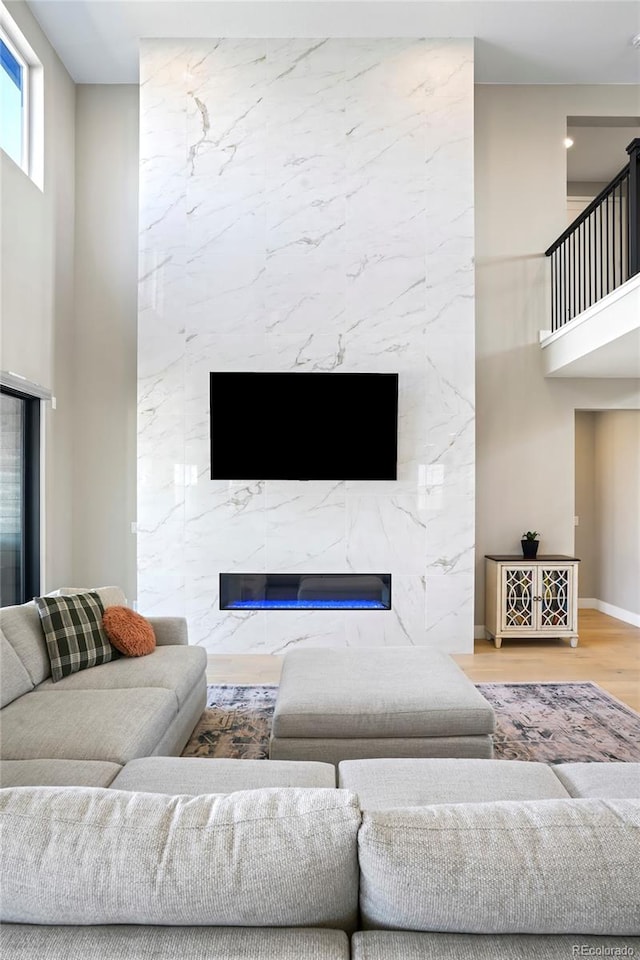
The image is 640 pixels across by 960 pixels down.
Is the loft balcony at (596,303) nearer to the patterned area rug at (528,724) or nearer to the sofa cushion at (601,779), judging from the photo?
the patterned area rug at (528,724)

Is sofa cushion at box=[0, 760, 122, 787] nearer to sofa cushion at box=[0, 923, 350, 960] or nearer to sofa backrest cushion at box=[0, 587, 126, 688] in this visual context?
sofa backrest cushion at box=[0, 587, 126, 688]

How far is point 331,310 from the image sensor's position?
5.07 meters

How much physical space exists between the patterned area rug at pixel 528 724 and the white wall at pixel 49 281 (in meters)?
2.16

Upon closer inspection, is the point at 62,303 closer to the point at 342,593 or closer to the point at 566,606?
the point at 342,593

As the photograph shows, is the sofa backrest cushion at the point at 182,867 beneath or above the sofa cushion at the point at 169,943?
above

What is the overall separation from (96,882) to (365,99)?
18.1ft

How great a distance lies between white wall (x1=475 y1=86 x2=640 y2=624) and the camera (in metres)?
5.59

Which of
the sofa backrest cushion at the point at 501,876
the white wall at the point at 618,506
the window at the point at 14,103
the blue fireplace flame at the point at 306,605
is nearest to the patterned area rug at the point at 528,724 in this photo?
the blue fireplace flame at the point at 306,605

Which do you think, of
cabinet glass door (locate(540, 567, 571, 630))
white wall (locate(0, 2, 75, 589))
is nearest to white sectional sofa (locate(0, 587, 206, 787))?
white wall (locate(0, 2, 75, 589))

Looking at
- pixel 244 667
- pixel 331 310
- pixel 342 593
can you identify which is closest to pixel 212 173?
pixel 331 310

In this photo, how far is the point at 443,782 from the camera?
1.83 metres

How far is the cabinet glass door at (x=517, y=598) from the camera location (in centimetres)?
520

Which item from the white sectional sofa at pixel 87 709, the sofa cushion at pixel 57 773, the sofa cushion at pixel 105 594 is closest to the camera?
the sofa cushion at pixel 57 773

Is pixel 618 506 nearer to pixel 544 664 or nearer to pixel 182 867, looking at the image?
pixel 544 664
